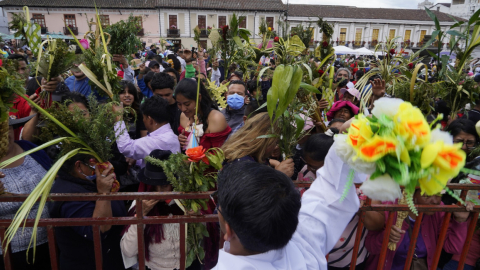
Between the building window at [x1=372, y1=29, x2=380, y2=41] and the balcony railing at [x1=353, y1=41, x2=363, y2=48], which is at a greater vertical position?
the building window at [x1=372, y1=29, x2=380, y2=41]

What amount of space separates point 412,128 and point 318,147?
4.74 ft

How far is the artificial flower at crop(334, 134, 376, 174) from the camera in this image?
95 cm

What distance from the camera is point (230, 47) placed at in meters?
5.21

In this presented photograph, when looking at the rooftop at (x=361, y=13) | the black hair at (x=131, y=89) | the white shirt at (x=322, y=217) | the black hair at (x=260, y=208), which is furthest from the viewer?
the rooftop at (x=361, y=13)

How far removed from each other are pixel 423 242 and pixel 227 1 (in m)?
41.2

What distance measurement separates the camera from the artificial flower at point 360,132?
0.95 meters

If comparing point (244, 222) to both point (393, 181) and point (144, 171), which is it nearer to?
point (393, 181)

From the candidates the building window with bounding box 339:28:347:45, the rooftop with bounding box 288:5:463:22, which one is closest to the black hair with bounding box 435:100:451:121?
the rooftop with bounding box 288:5:463:22

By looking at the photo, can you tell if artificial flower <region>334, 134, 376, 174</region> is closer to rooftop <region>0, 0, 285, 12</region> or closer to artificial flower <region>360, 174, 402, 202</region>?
artificial flower <region>360, 174, 402, 202</region>

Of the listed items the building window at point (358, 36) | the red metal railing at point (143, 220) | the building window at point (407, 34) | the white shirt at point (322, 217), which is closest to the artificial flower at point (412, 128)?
the white shirt at point (322, 217)

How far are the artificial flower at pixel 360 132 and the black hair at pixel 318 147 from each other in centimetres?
130

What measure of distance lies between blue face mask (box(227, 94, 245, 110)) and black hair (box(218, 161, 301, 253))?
3.35 m

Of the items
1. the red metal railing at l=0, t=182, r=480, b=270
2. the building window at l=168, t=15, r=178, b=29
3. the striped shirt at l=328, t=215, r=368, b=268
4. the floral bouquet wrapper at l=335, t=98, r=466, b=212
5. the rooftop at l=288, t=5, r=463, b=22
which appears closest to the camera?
the floral bouquet wrapper at l=335, t=98, r=466, b=212

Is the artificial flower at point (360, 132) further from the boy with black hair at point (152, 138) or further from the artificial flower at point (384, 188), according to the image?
the boy with black hair at point (152, 138)
